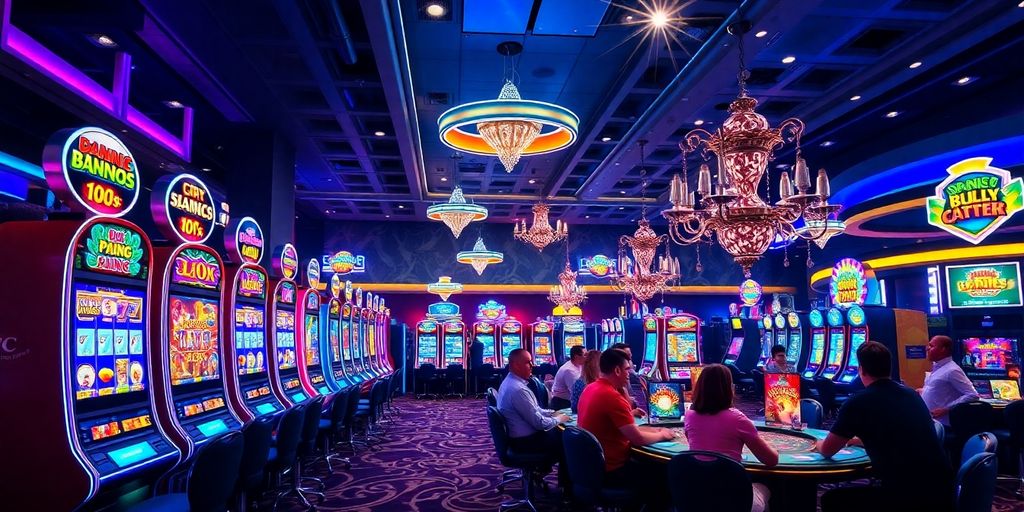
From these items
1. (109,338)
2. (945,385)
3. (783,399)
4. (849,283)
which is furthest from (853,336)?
(109,338)

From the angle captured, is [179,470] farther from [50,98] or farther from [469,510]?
[50,98]

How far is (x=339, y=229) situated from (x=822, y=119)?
11.6 m

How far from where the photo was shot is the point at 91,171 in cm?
274

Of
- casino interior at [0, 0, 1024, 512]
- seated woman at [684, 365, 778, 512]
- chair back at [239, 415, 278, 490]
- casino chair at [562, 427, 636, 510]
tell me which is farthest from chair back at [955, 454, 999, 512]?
chair back at [239, 415, 278, 490]

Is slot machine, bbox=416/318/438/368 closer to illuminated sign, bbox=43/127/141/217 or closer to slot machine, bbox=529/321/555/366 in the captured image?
slot machine, bbox=529/321/555/366

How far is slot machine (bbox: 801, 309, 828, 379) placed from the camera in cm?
893

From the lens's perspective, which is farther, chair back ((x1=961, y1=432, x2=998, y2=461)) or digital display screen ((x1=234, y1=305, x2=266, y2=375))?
digital display screen ((x1=234, y1=305, x2=266, y2=375))

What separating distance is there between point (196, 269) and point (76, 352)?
1.04 metres

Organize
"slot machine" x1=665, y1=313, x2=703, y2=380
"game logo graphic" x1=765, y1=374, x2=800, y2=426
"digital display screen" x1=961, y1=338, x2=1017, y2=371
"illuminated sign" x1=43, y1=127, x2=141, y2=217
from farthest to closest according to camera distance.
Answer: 1. "slot machine" x1=665, y1=313, x2=703, y2=380
2. "digital display screen" x1=961, y1=338, x2=1017, y2=371
3. "game logo graphic" x1=765, y1=374, x2=800, y2=426
4. "illuminated sign" x1=43, y1=127, x2=141, y2=217

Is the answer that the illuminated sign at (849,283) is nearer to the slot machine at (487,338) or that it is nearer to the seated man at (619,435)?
the slot machine at (487,338)

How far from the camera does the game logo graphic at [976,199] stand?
287 inches

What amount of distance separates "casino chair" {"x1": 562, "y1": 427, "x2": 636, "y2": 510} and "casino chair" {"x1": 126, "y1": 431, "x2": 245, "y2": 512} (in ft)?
5.25

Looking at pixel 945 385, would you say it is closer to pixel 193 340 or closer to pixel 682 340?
pixel 682 340

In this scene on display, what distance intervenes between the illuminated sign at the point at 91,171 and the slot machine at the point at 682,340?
→ 25.9 feet
